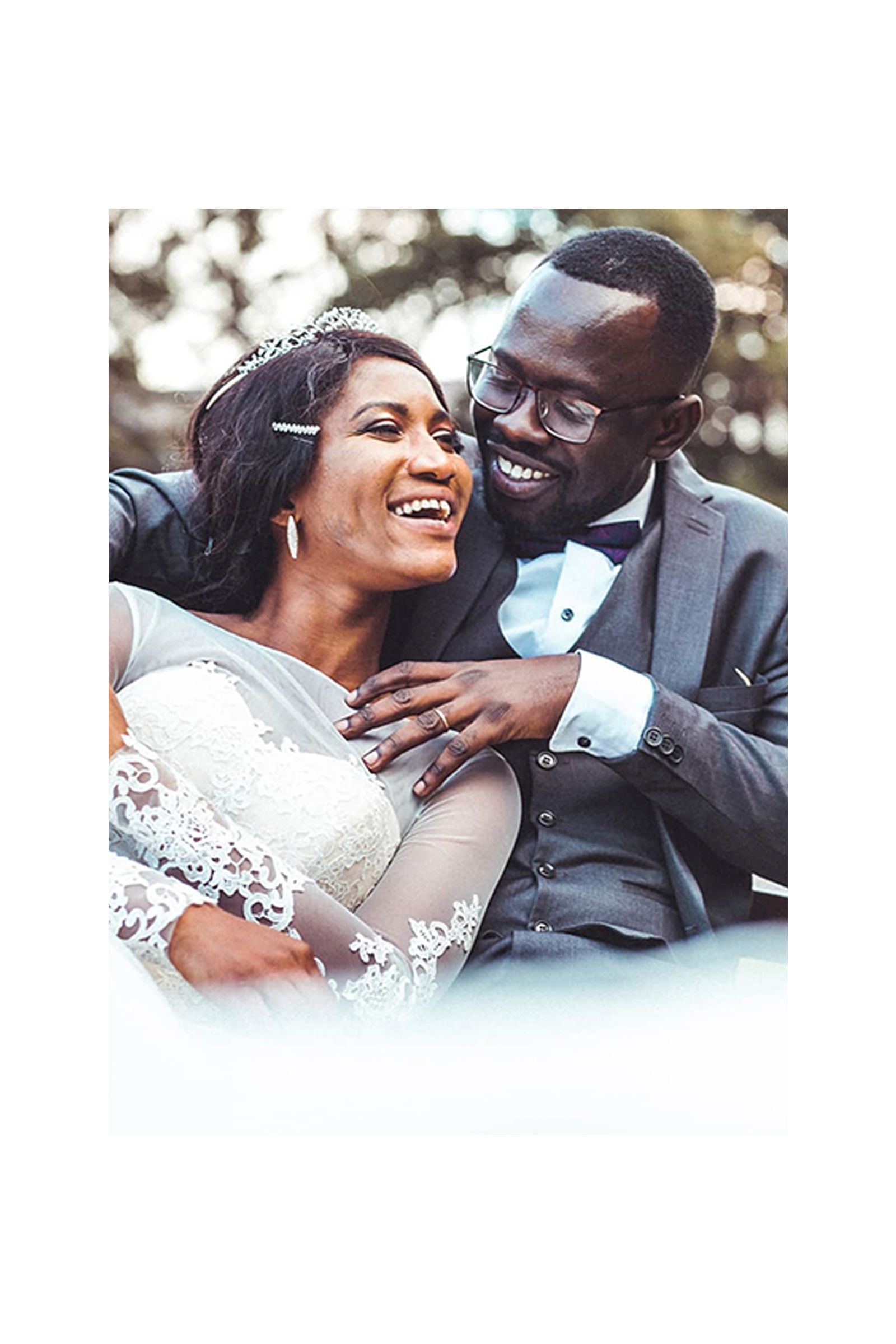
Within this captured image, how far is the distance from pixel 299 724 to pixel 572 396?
94cm

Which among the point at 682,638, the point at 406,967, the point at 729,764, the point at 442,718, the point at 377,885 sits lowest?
the point at 406,967

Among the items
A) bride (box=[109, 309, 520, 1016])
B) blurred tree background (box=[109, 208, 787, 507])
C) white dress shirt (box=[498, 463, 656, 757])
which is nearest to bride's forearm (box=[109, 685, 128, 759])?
bride (box=[109, 309, 520, 1016])

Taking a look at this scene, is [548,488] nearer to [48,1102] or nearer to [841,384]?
[841,384]

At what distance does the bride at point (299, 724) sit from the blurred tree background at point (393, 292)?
3.7 inches

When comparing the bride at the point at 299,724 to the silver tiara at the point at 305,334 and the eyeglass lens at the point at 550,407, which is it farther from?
the eyeglass lens at the point at 550,407

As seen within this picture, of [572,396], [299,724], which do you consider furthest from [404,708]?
[572,396]

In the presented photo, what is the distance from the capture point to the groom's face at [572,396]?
376 cm

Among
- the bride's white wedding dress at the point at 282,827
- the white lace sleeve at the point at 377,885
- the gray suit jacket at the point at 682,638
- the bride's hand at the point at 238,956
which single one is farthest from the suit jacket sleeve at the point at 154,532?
the bride's hand at the point at 238,956

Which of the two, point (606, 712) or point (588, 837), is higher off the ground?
point (606, 712)

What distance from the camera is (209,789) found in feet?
11.7

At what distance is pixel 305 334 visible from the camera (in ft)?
12.5

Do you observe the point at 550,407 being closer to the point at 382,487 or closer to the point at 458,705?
the point at 382,487

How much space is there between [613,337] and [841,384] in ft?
1.78

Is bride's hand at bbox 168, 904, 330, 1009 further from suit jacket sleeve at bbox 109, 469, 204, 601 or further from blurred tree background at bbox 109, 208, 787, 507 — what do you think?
blurred tree background at bbox 109, 208, 787, 507
